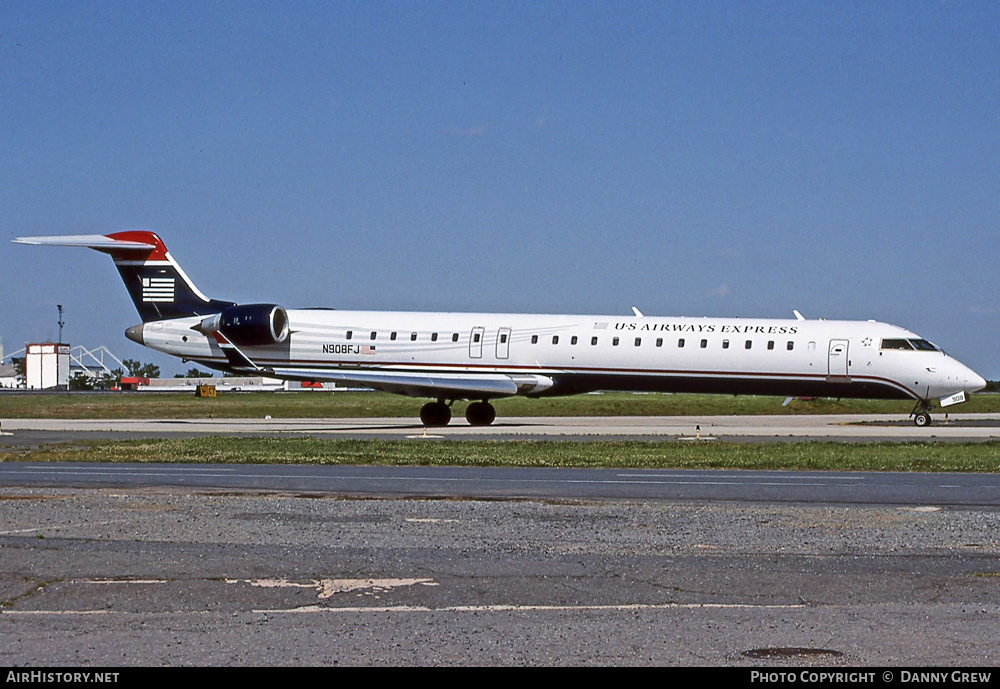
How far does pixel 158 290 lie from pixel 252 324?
471 centimetres

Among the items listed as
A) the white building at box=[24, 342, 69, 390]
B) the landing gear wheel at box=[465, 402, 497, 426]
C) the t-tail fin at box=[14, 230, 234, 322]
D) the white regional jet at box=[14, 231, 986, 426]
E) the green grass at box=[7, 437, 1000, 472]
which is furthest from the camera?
the white building at box=[24, 342, 69, 390]

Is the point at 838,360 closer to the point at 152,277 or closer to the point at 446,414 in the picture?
the point at 446,414

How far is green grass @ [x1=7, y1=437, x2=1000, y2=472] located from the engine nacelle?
10253mm

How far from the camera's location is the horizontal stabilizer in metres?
38.6

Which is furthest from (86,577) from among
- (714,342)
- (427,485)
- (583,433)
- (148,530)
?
(714,342)

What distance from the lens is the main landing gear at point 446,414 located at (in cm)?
3681

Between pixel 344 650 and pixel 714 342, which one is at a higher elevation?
pixel 714 342

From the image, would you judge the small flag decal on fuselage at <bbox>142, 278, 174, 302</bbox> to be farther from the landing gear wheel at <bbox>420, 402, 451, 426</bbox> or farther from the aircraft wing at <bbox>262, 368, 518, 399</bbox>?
the landing gear wheel at <bbox>420, 402, 451, 426</bbox>

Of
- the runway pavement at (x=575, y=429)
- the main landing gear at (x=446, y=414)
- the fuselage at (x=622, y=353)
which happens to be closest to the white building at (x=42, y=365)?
the runway pavement at (x=575, y=429)

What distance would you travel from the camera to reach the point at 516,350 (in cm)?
3600

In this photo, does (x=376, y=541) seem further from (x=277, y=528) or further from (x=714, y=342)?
(x=714, y=342)

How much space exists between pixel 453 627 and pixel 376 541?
360 cm

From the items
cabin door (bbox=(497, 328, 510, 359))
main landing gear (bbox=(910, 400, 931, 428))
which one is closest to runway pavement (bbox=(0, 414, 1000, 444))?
main landing gear (bbox=(910, 400, 931, 428))

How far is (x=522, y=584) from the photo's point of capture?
8688mm
